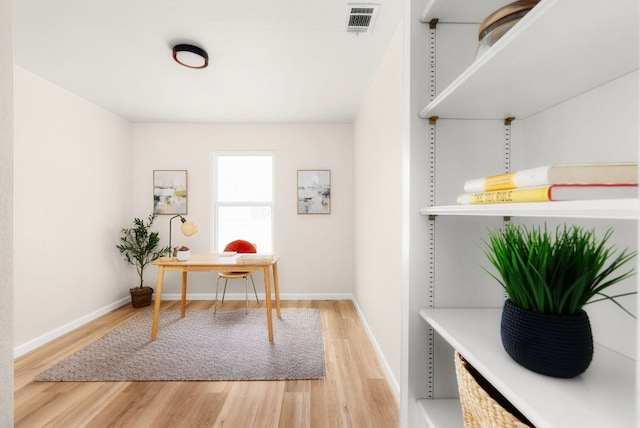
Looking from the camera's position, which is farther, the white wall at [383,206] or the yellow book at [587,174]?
the white wall at [383,206]

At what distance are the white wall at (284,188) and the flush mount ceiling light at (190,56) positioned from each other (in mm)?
1881

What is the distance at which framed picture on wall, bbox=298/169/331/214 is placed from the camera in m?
4.42

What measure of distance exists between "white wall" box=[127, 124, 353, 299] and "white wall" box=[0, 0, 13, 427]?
3.26 meters

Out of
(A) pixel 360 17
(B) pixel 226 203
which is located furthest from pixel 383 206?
(B) pixel 226 203

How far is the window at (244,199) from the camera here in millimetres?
4512

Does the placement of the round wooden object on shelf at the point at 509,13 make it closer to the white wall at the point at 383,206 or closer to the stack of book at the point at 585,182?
the stack of book at the point at 585,182

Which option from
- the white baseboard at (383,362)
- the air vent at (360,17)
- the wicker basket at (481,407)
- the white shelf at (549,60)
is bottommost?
the white baseboard at (383,362)

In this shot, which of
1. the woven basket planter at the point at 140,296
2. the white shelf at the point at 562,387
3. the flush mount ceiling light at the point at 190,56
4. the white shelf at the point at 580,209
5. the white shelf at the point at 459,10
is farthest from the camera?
the woven basket planter at the point at 140,296

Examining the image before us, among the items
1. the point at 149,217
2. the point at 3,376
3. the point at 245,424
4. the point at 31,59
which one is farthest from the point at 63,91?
the point at 245,424

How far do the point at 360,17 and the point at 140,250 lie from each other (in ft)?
12.3

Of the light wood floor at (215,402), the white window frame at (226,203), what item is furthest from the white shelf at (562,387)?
the white window frame at (226,203)

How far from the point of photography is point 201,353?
268 centimetres

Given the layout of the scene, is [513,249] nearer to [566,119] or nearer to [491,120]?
[566,119]

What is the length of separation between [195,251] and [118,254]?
0.94 m
